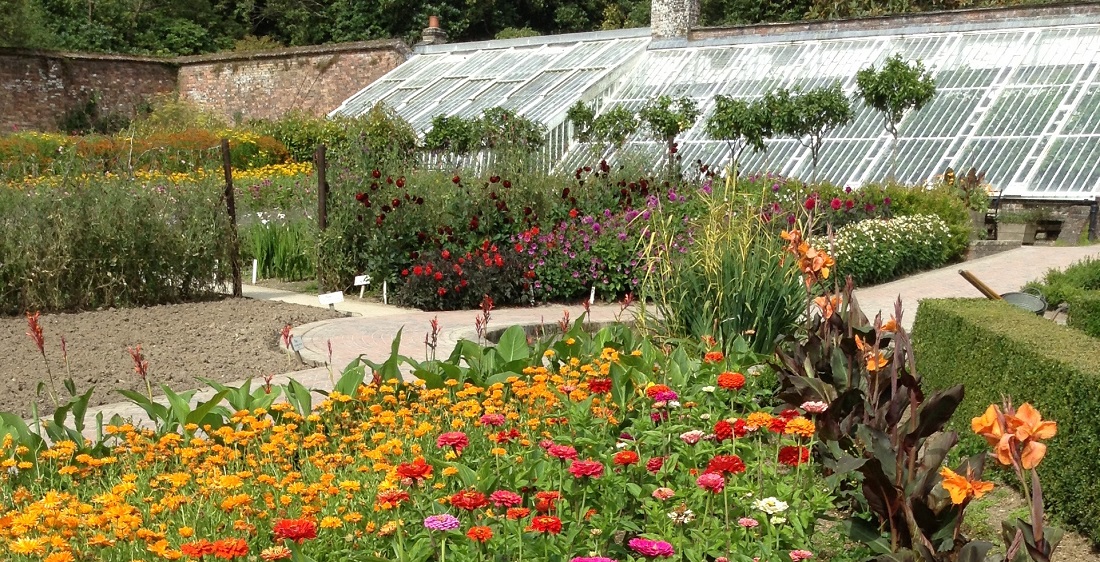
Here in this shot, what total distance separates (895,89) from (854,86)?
2980 mm

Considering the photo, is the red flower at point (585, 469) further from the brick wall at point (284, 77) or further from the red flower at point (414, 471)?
the brick wall at point (284, 77)

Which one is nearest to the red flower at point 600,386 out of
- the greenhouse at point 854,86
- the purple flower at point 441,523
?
the purple flower at point 441,523

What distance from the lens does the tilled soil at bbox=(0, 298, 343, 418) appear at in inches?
259

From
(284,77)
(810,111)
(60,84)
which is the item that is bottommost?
(810,111)

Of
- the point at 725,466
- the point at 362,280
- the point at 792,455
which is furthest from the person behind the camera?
the point at 362,280

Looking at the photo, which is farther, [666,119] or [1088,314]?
[666,119]

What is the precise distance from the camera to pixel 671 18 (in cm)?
2336

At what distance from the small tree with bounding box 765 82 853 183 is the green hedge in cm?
1093

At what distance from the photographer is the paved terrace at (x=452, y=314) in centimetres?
699

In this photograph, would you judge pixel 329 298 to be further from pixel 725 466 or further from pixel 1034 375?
pixel 725 466

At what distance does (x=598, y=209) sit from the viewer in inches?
442

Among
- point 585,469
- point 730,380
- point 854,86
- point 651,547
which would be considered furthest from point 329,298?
point 854,86

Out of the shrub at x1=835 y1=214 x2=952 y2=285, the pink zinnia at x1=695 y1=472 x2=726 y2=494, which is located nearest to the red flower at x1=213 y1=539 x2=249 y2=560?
the pink zinnia at x1=695 y1=472 x2=726 y2=494

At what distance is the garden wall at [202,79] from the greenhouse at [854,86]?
171 cm
